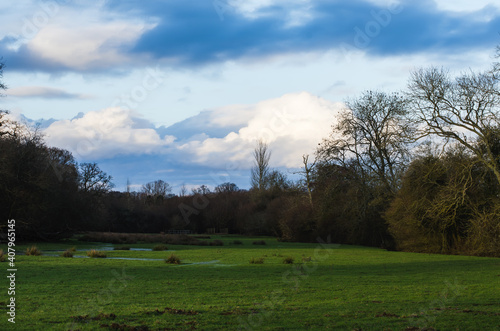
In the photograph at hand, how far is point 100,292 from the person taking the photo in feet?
42.2

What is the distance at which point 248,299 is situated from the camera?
12.3m

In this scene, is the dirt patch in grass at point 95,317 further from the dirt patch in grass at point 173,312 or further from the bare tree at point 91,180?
the bare tree at point 91,180

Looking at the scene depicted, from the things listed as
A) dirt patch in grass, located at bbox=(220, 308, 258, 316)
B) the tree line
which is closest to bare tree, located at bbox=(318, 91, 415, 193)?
the tree line

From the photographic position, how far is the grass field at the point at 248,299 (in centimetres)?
925

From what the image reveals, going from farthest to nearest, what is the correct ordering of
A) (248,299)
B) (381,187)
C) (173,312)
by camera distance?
(381,187), (248,299), (173,312)

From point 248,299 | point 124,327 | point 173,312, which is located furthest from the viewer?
point 248,299

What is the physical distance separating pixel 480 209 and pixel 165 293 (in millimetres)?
27078

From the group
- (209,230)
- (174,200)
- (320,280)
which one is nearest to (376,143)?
(320,280)

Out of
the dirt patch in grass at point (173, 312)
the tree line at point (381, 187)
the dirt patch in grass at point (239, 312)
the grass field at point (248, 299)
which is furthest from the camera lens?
the tree line at point (381, 187)

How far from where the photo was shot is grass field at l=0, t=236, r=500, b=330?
9.25m

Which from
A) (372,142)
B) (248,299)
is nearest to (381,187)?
(372,142)

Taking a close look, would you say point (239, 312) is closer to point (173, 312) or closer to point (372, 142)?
point (173, 312)

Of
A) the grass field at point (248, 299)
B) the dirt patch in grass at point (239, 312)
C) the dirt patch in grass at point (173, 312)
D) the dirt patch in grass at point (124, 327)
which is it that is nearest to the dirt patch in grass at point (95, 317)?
the grass field at point (248, 299)

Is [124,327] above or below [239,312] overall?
above
